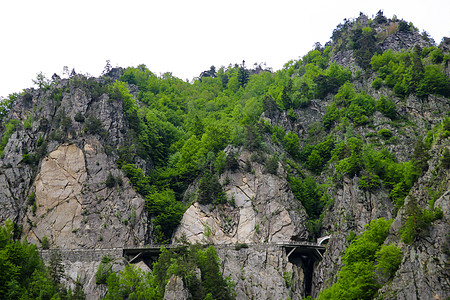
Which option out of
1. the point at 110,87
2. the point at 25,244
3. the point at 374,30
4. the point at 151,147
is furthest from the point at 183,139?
the point at 374,30

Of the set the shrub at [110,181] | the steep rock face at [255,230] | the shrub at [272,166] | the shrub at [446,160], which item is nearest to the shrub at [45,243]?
the shrub at [110,181]

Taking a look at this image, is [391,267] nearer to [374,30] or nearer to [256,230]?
[256,230]

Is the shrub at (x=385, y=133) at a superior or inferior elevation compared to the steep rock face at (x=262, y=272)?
superior

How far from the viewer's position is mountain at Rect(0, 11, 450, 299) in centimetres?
4541

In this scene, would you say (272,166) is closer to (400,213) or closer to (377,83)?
(400,213)

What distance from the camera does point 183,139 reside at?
280 ft

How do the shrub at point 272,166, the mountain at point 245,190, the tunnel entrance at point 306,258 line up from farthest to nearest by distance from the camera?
the shrub at point 272,166 → the tunnel entrance at point 306,258 → the mountain at point 245,190

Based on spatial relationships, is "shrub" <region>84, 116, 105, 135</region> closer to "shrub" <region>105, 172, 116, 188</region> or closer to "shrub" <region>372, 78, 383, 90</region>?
"shrub" <region>105, 172, 116, 188</region>

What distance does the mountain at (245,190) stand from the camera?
149 feet

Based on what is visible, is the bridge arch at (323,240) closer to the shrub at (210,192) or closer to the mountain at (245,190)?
the mountain at (245,190)

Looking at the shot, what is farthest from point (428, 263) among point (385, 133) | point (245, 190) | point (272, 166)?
point (385, 133)

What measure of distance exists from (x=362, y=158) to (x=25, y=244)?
47.1m

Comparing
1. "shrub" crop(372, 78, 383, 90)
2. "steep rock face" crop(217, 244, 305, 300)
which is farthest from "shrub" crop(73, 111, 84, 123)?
"shrub" crop(372, 78, 383, 90)

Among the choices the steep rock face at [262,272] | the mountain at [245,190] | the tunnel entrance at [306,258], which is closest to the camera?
the mountain at [245,190]
